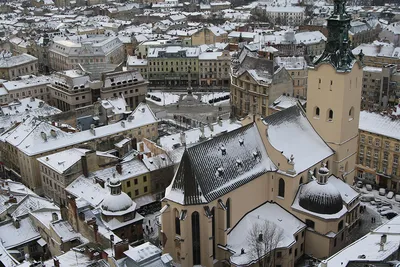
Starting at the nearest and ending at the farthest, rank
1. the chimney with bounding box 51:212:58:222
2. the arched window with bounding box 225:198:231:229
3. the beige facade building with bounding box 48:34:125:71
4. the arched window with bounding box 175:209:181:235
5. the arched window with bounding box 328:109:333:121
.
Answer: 1. the arched window with bounding box 175:209:181:235
2. the arched window with bounding box 225:198:231:229
3. the chimney with bounding box 51:212:58:222
4. the arched window with bounding box 328:109:333:121
5. the beige facade building with bounding box 48:34:125:71

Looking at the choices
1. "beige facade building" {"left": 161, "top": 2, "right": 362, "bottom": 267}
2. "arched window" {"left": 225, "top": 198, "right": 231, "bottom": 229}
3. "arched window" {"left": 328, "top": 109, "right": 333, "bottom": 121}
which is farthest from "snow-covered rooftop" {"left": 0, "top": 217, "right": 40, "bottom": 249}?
"arched window" {"left": 328, "top": 109, "right": 333, "bottom": 121}

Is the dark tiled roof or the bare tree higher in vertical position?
the dark tiled roof

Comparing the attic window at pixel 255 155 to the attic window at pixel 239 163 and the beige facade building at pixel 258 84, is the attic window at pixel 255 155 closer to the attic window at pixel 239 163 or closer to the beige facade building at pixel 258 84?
the attic window at pixel 239 163

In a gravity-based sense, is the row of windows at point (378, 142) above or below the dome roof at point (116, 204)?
above

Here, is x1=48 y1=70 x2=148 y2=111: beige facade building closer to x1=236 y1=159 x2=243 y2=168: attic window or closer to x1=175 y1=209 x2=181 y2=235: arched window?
x1=236 y1=159 x2=243 y2=168: attic window

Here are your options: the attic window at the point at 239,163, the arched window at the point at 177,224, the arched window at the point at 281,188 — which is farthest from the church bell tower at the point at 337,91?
the arched window at the point at 177,224

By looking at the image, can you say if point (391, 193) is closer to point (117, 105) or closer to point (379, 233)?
point (379, 233)

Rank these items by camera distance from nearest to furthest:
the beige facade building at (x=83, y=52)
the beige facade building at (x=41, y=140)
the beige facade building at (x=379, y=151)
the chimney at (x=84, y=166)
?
the chimney at (x=84, y=166) → the beige facade building at (x=379, y=151) → the beige facade building at (x=41, y=140) → the beige facade building at (x=83, y=52)
